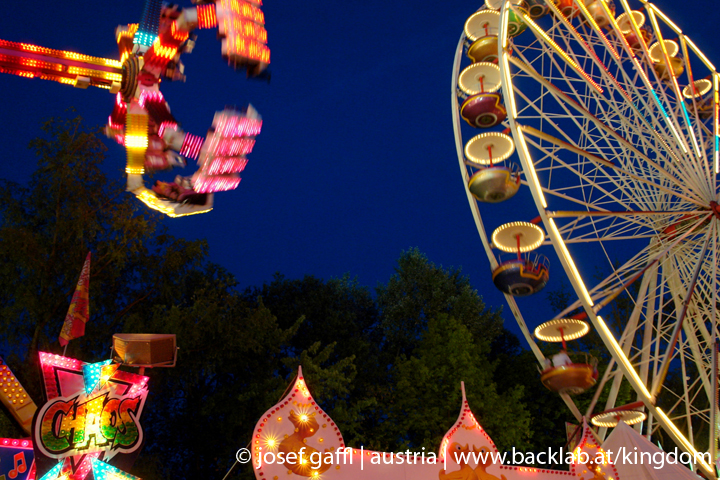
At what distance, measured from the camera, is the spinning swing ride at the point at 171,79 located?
3641 mm

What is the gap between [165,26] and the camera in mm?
3752

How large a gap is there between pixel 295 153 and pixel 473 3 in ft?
175

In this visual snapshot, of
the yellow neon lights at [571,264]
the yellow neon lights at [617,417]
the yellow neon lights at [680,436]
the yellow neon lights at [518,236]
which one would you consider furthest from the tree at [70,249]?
the yellow neon lights at [680,436]

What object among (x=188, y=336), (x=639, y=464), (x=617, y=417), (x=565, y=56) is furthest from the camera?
(x=188, y=336)

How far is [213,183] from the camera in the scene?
12.5ft

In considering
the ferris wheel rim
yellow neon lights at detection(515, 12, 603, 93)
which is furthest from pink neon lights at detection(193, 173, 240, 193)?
A: yellow neon lights at detection(515, 12, 603, 93)

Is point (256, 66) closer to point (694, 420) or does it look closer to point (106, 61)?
point (106, 61)

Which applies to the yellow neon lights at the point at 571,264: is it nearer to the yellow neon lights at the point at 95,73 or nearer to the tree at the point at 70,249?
the yellow neon lights at the point at 95,73

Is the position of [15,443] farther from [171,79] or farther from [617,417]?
[617,417]

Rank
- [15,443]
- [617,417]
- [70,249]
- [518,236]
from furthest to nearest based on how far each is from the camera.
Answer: [70,249] < [617,417] < [518,236] < [15,443]

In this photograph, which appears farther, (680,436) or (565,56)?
(565,56)

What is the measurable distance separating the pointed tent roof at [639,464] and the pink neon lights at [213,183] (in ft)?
26.8

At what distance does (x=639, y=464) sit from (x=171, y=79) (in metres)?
9.06

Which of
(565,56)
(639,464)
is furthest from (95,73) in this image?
(639,464)
